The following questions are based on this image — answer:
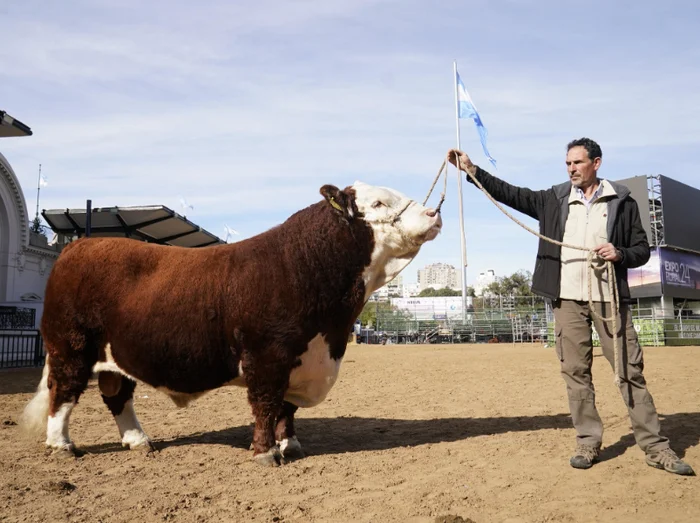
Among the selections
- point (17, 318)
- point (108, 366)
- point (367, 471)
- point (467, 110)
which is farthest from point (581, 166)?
point (467, 110)

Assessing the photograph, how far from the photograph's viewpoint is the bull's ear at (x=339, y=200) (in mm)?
5328

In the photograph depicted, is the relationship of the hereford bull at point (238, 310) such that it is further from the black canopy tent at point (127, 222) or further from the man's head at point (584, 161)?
the black canopy tent at point (127, 222)

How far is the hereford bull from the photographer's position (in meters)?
5.00

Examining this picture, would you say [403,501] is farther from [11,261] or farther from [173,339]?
[11,261]

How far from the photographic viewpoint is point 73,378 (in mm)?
5395

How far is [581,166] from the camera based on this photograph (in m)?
4.93

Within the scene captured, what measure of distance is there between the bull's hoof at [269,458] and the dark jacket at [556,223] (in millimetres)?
2545

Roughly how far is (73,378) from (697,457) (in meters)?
5.20

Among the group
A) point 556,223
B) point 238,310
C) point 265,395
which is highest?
point 556,223

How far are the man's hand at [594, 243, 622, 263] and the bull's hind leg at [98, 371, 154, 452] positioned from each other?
4226mm

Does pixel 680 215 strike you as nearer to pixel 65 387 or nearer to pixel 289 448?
pixel 289 448

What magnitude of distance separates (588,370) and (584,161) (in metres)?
1.69

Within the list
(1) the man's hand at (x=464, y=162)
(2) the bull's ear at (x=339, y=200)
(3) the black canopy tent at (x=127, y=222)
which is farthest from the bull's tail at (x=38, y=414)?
(3) the black canopy tent at (x=127, y=222)

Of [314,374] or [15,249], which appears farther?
[15,249]
